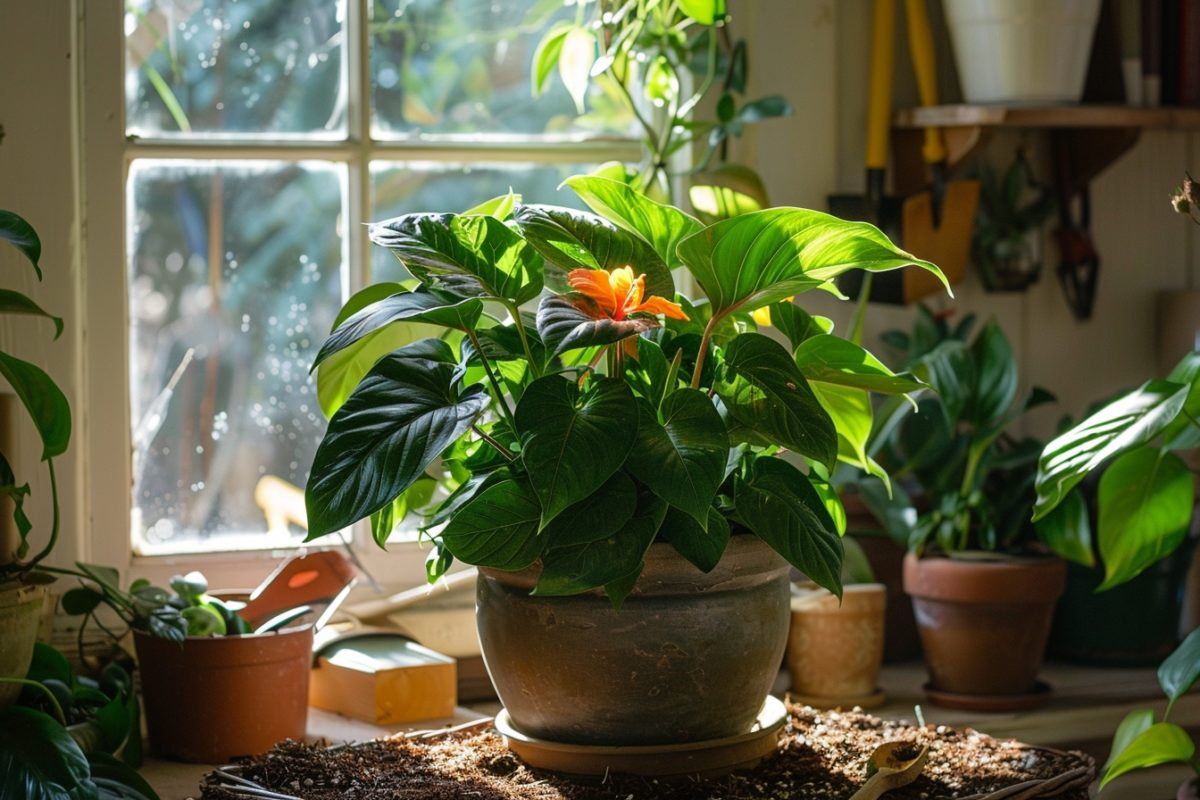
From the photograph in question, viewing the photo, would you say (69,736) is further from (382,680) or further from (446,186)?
(446,186)

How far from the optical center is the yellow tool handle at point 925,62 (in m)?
1.74

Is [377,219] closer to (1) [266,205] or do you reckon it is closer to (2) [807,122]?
(1) [266,205]

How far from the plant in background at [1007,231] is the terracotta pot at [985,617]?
42 cm

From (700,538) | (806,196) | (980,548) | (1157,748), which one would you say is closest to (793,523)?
(700,538)

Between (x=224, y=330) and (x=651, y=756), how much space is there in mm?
814

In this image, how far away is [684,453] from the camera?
0.97m

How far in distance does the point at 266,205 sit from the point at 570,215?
27.8 inches

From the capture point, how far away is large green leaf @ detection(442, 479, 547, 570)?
3.25 feet

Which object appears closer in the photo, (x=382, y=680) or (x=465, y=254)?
(x=465, y=254)

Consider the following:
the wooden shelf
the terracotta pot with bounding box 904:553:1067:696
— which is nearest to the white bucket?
the wooden shelf

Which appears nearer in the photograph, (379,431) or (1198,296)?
(379,431)

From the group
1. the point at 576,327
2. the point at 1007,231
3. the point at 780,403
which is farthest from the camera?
the point at 1007,231

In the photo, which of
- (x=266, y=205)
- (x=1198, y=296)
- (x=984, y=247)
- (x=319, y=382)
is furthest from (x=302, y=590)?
(x=1198, y=296)

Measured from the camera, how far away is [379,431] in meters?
0.96
